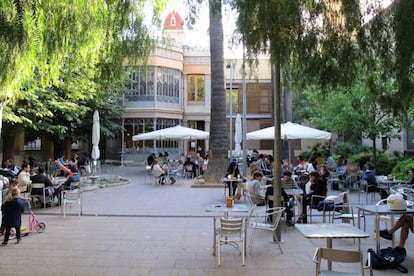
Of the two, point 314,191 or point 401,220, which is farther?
point 314,191

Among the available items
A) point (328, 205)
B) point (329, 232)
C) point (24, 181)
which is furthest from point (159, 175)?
point (329, 232)

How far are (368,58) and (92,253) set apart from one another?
5279 millimetres

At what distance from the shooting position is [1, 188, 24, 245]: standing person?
7164mm

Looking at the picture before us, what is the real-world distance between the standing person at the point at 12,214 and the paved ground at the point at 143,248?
0.28 m

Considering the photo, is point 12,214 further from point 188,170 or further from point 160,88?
point 160,88

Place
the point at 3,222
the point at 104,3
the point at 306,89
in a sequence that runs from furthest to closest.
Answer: the point at 3,222 → the point at 306,89 → the point at 104,3

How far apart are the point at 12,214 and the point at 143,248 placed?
2489mm

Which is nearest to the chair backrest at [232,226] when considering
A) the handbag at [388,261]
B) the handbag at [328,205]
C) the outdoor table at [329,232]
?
the outdoor table at [329,232]

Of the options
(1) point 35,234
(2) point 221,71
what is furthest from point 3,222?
(2) point 221,71

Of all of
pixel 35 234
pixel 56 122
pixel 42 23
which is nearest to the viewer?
pixel 42 23

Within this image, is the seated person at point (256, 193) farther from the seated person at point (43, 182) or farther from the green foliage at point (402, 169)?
the green foliage at point (402, 169)

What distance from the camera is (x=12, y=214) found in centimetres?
721

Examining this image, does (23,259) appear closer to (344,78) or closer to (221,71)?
(344,78)

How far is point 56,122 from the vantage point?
2311cm
